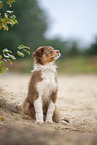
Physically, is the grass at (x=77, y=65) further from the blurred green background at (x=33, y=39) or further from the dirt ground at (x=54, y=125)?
the dirt ground at (x=54, y=125)

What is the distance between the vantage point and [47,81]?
4250 mm

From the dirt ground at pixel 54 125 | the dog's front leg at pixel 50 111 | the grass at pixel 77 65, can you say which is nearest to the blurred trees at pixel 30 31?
the grass at pixel 77 65

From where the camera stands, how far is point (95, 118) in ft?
18.4

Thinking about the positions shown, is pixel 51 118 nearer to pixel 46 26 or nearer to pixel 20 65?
pixel 20 65

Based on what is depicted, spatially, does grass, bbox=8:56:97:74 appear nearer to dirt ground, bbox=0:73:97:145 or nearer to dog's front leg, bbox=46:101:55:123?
dirt ground, bbox=0:73:97:145

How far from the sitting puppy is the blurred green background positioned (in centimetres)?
1909

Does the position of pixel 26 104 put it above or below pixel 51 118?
above

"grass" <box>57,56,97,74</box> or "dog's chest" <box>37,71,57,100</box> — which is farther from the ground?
"grass" <box>57,56,97,74</box>

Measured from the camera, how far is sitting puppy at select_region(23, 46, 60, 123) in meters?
4.23

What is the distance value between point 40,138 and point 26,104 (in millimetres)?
2307

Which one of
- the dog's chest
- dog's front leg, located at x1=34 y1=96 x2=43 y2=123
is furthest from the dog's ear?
dog's front leg, located at x1=34 y1=96 x2=43 y2=123

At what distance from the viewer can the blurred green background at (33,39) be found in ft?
83.8

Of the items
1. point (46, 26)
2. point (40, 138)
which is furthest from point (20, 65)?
point (40, 138)

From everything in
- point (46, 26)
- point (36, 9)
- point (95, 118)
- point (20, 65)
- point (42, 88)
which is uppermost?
point (36, 9)
